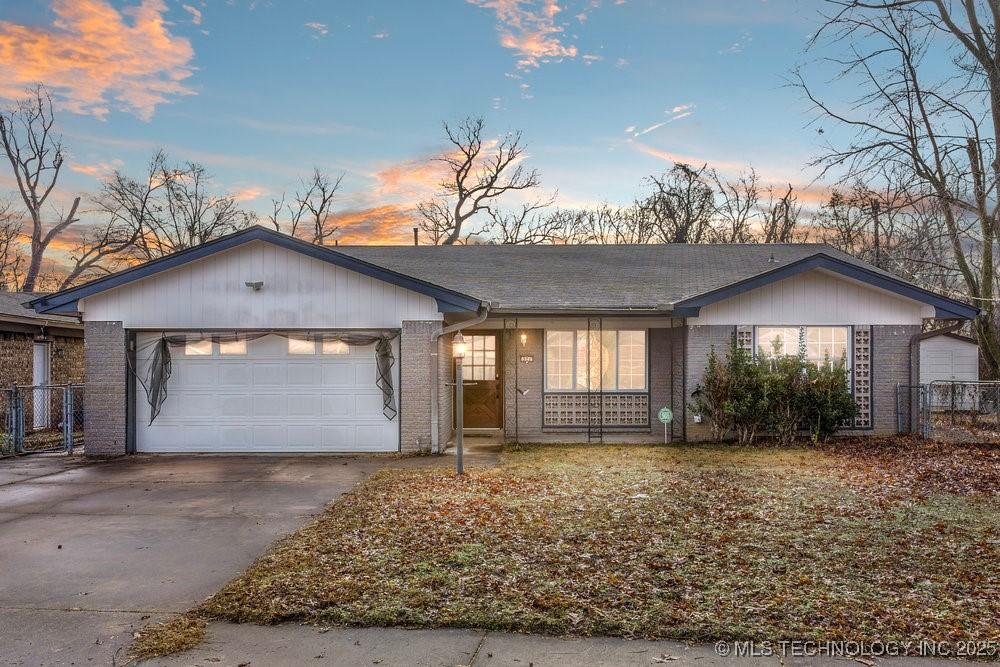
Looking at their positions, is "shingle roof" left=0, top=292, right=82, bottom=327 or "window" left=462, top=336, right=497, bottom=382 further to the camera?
"shingle roof" left=0, top=292, right=82, bottom=327

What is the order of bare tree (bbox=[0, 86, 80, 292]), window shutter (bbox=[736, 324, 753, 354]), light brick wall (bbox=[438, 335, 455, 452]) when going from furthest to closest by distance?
1. bare tree (bbox=[0, 86, 80, 292])
2. window shutter (bbox=[736, 324, 753, 354])
3. light brick wall (bbox=[438, 335, 455, 452])

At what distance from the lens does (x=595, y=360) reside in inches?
569

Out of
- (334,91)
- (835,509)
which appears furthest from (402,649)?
(334,91)

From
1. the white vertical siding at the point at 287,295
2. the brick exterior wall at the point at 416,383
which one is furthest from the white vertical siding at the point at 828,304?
the white vertical siding at the point at 287,295

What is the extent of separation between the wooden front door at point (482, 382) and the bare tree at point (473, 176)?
57.9 ft

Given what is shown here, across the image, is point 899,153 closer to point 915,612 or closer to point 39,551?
point 915,612

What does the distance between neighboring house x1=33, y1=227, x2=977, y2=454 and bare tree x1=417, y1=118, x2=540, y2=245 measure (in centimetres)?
1749

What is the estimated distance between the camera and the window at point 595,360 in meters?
14.4

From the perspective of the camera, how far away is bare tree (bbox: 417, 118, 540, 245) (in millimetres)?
31656

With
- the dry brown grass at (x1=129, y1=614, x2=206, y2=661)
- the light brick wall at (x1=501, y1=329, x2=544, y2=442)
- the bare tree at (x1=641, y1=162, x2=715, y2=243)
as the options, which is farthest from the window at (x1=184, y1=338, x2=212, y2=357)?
the bare tree at (x1=641, y1=162, x2=715, y2=243)

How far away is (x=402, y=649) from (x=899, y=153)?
15.3 m

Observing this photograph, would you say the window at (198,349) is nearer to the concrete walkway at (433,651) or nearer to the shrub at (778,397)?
the concrete walkway at (433,651)

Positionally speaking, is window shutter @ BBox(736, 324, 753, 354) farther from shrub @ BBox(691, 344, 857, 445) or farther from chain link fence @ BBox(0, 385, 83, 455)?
chain link fence @ BBox(0, 385, 83, 455)

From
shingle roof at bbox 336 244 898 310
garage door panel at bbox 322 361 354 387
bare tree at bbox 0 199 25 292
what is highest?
bare tree at bbox 0 199 25 292
